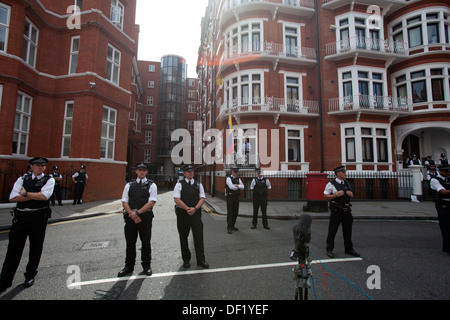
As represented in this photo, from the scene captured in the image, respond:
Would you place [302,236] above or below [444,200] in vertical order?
below

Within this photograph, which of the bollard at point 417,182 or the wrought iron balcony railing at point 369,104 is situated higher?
the wrought iron balcony railing at point 369,104

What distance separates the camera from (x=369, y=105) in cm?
1581

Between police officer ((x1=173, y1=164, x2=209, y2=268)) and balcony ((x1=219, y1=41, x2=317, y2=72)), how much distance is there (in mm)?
14378

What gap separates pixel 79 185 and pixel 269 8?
17889mm

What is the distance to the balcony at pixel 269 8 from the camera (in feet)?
53.7

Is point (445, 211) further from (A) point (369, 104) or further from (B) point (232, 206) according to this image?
(A) point (369, 104)

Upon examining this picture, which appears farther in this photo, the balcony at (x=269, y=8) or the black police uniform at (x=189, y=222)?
the balcony at (x=269, y=8)

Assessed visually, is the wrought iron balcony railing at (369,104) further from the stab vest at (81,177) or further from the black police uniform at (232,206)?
the stab vest at (81,177)

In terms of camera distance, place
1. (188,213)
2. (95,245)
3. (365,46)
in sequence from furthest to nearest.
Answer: (365,46), (95,245), (188,213)

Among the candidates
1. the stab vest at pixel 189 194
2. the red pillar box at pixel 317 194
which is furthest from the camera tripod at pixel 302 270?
the red pillar box at pixel 317 194

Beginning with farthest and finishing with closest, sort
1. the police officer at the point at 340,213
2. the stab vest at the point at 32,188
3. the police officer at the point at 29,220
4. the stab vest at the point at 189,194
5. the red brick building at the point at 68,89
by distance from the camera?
the red brick building at the point at 68,89, the police officer at the point at 340,213, the stab vest at the point at 189,194, the stab vest at the point at 32,188, the police officer at the point at 29,220

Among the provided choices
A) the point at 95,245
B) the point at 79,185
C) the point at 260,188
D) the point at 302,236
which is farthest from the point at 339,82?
the point at 79,185

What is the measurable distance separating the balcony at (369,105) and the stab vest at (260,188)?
11135 millimetres

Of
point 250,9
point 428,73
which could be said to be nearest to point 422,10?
point 428,73
